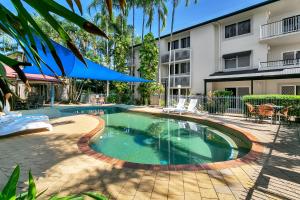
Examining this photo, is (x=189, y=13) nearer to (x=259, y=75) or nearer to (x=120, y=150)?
(x=259, y=75)

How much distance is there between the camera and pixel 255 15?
1894cm

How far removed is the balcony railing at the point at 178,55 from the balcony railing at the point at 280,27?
8.16 m

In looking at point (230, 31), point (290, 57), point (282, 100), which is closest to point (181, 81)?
point (230, 31)

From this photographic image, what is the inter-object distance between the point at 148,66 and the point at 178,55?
409cm

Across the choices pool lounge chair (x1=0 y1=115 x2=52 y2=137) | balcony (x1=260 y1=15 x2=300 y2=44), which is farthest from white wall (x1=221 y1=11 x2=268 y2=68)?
pool lounge chair (x1=0 y1=115 x2=52 y2=137)

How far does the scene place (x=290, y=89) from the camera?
1753 cm

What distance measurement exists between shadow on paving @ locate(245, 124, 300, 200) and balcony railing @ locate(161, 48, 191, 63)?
18915mm

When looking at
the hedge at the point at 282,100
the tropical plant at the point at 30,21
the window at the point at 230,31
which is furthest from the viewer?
the window at the point at 230,31

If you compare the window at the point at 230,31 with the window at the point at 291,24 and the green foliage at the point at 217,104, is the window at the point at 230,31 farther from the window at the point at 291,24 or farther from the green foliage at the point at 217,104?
the green foliage at the point at 217,104

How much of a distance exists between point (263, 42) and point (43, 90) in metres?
27.3

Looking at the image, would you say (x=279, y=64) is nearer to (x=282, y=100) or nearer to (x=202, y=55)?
(x=282, y=100)

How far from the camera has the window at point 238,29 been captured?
779 inches

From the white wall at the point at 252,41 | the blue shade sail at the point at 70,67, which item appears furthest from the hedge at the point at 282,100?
the blue shade sail at the point at 70,67

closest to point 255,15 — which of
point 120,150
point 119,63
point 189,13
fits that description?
point 189,13
